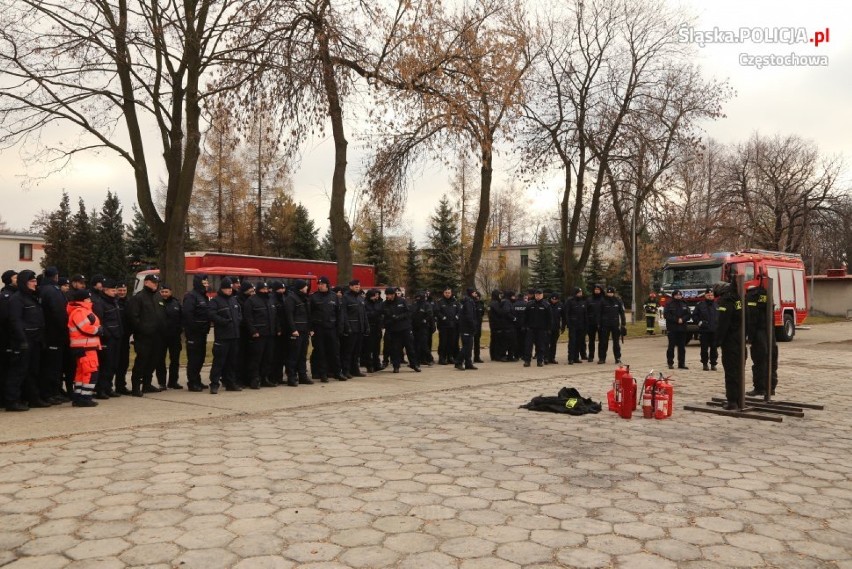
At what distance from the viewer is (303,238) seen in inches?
1950

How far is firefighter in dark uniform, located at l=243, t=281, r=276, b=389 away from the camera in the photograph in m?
11.3

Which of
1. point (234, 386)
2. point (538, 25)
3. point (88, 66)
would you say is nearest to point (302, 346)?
point (234, 386)

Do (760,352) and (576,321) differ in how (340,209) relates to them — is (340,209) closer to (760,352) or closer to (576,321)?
(576,321)

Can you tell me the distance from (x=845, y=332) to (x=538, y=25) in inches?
759

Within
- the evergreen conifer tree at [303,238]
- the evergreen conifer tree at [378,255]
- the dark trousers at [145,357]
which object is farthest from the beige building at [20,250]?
the dark trousers at [145,357]

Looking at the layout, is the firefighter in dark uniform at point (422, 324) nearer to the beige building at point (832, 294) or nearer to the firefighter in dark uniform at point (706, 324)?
the firefighter in dark uniform at point (706, 324)

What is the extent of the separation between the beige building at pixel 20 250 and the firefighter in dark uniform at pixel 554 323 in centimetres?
6103

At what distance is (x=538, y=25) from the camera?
27391 mm

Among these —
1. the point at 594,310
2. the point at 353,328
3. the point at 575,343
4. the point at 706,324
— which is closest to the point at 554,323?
the point at 575,343

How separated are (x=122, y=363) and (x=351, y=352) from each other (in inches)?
163

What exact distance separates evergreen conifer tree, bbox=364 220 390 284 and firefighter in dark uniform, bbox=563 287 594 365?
34.8m

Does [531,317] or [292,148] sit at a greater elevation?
[292,148]

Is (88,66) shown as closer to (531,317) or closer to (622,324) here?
(531,317)

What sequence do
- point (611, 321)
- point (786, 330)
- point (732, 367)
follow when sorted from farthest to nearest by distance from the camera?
point (786, 330) < point (611, 321) < point (732, 367)
